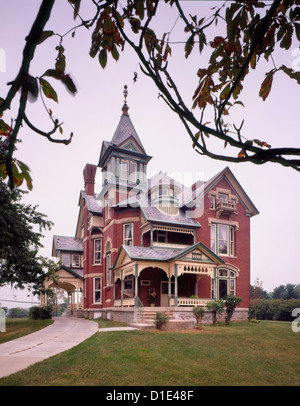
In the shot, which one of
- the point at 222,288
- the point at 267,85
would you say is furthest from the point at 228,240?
the point at 267,85

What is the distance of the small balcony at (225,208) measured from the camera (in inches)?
1105

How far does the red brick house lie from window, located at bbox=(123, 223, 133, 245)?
81 millimetres

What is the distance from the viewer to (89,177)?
38.0 meters

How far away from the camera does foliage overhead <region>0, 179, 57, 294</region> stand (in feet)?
64.8

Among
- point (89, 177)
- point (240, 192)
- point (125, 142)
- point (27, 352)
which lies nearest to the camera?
point (27, 352)

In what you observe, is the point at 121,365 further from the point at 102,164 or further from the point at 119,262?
the point at 102,164

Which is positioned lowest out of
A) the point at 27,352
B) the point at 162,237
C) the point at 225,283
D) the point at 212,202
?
the point at 225,283

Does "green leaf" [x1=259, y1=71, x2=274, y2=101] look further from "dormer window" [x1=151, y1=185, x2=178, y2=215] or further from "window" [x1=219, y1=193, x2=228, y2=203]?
"window" [x1=219, y1=193, x2=228, y2=203]

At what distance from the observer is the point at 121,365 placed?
865 cm

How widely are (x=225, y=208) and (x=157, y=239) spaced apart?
19.5ft

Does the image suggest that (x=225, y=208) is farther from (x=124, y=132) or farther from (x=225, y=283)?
(x=124, y=132)

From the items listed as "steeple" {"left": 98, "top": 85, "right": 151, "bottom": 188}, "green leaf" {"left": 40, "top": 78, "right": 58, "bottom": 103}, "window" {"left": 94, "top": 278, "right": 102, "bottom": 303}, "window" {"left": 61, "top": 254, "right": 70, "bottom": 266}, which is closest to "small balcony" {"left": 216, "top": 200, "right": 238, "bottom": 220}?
"steeple" {"left": 98, "top": 85, "right": 151, "bottom": 188}

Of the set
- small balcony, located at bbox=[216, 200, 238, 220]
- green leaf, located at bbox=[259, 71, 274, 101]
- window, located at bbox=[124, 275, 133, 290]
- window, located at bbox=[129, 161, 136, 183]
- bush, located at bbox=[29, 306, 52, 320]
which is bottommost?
bush, located at bbox=[29, 306, 52, 320]
